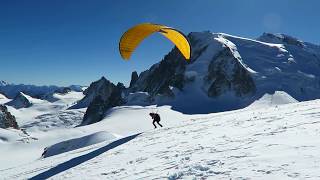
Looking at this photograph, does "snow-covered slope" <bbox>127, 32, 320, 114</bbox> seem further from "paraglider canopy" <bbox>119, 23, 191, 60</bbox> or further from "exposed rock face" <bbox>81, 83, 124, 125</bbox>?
"paraglider canopy" <bbox>119, 23, 191, 60</bbox>

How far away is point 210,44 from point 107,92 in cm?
7346

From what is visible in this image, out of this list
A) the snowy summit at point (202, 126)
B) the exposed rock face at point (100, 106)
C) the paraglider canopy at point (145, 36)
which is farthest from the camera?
the exposed rock face at point (100, 106)

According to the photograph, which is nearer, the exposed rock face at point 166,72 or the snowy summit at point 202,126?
the snowy summit at point 202,126

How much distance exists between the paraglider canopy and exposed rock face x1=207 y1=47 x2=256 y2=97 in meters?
59.5

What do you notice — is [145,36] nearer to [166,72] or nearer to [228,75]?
[228,75]

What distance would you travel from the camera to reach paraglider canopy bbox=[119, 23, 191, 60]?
24.0 meters

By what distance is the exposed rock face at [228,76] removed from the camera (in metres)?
86.0

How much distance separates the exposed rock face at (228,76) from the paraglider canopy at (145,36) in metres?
59.5

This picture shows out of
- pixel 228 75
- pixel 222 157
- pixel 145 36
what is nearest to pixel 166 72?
pixel 228 75

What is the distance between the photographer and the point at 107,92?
163m

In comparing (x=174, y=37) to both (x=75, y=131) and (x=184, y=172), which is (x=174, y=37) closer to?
(x=184, y=172)

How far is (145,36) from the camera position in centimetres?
2559

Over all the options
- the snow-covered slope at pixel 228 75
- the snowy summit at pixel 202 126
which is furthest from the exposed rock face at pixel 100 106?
the snow-covered slope at pixel 228 75

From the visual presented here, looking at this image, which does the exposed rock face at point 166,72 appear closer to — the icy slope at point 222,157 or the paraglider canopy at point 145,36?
the paraglider canopy at point 145,36
